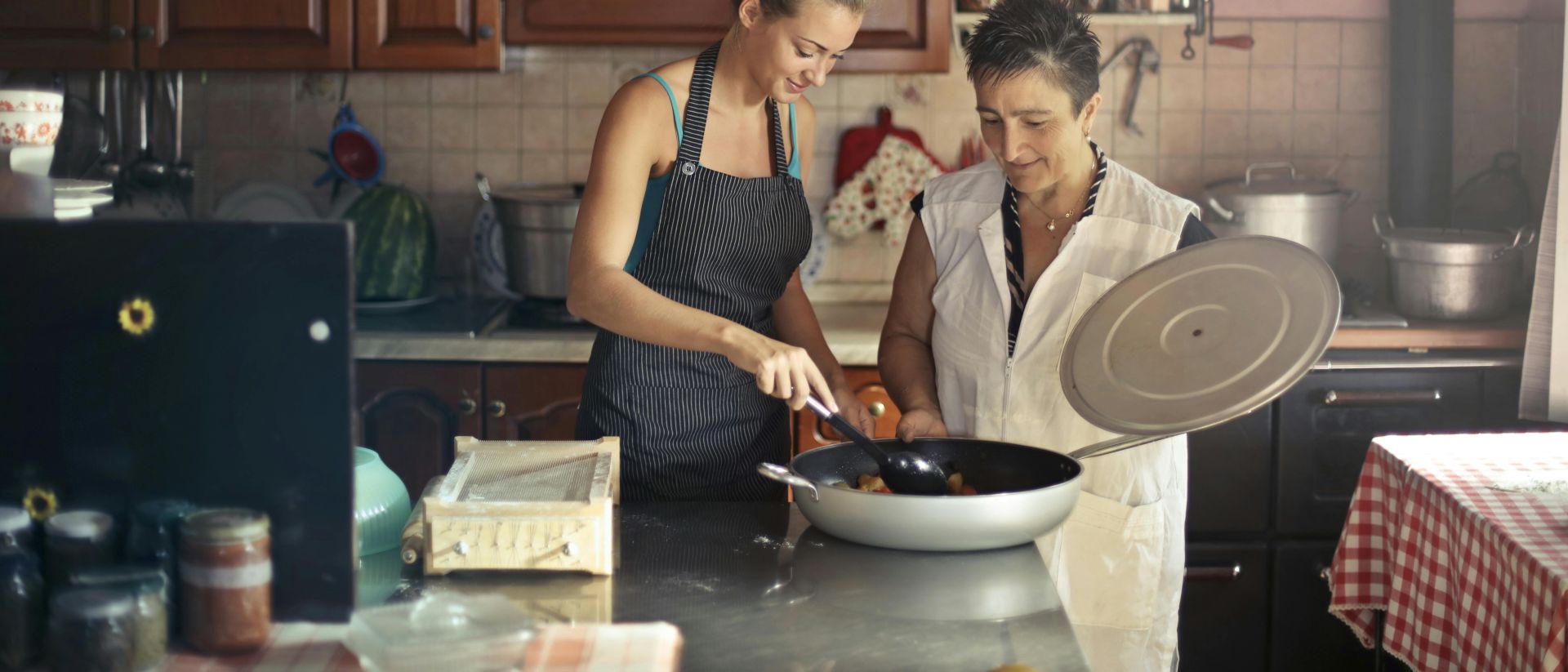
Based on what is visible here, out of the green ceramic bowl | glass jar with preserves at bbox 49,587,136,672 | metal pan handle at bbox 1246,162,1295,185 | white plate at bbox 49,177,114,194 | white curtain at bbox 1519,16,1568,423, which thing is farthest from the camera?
metal pan handle at bbox 1246,162,1295,185

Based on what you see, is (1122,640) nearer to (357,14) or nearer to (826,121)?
(826,121)

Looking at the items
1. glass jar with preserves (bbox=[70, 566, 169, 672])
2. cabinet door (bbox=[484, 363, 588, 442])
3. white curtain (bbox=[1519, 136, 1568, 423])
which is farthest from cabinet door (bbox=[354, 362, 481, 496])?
white curtain (bbox=[1519, 136, 1568, 423])

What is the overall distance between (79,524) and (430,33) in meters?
2.07

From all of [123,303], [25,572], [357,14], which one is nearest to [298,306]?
[123,303]

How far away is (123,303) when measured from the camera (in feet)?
3.38

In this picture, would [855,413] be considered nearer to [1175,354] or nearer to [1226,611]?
[1175,354]

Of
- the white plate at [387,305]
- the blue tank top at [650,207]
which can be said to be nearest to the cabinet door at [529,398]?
the white plate at [387,305]

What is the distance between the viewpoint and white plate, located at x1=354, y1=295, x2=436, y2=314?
3010 mm

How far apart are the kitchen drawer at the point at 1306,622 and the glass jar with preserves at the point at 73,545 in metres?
2.37

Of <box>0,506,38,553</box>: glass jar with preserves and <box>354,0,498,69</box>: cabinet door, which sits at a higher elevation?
<box>354,0,498,69</box>: cabinet door

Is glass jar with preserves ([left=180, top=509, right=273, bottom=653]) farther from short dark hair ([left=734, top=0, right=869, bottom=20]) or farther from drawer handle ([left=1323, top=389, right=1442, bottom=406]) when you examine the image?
drawer handle ([left=1323, top=389, right=1442, bottom=406])

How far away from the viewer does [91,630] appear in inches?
39.0

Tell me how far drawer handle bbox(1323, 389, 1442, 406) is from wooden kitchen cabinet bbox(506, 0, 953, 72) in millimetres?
1042

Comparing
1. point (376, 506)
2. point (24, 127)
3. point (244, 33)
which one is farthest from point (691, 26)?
point (24, 127)
